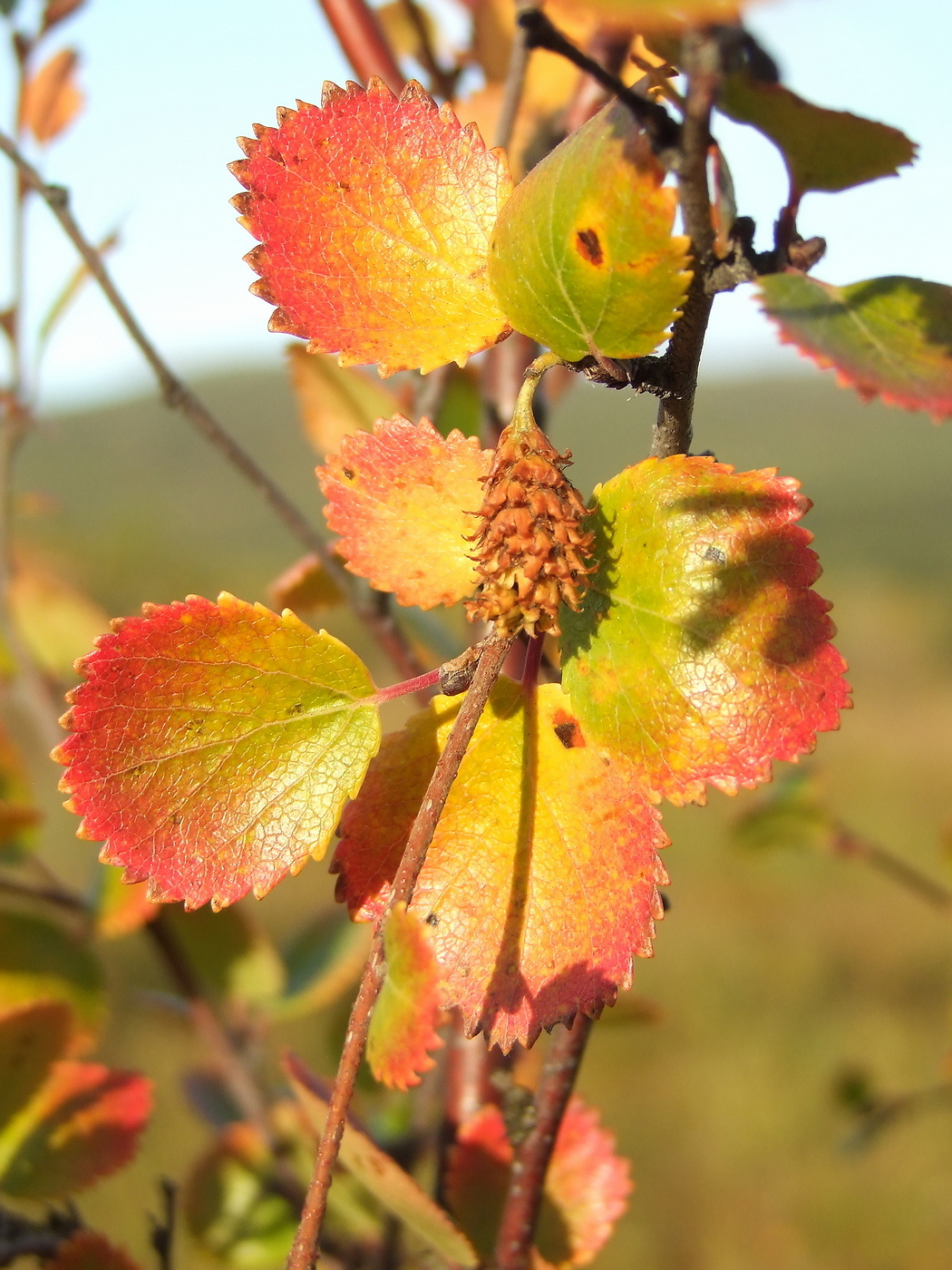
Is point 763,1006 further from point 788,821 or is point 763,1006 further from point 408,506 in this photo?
point 408,506

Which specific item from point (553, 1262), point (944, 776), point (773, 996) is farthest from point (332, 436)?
point (944, 776)

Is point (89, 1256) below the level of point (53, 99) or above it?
below

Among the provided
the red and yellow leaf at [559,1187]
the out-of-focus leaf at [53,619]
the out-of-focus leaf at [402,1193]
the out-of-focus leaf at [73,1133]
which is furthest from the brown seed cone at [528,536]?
the out-of-focus leaf at [53,619]

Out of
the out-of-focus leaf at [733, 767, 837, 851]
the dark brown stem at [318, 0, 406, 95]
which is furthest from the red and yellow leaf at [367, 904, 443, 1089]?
the out-of-focus leaf at [733, 767, 837, 851]

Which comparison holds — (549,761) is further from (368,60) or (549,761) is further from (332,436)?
(368,60)

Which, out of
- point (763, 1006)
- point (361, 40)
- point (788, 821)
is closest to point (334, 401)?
point (361, 40)

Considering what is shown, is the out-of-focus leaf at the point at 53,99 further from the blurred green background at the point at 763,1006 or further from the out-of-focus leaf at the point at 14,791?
the out-of-focus leaf at the point at 14,791

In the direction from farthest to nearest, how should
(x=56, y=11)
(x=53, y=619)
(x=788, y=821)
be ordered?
(x=788, y=821)
(x=53, y=619)
(x=56, y=11)
